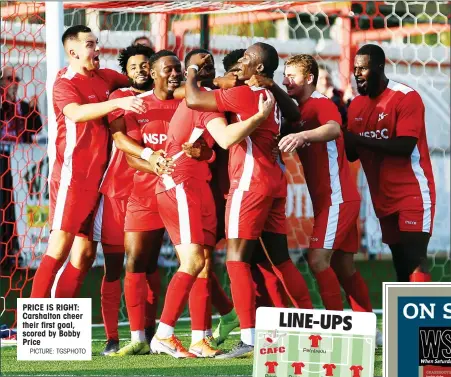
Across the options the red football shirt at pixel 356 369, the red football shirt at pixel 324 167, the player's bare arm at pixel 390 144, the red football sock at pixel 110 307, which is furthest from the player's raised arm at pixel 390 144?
the red football shirt at pixel 356 369

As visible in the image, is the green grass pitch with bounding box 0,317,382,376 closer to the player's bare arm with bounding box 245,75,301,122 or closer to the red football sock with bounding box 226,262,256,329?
the red football sock with bounding box 226,262,256,329

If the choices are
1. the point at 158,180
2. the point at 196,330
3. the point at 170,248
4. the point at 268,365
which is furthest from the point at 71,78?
the point at 170,248

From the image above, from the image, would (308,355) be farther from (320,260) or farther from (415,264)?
(415,264)

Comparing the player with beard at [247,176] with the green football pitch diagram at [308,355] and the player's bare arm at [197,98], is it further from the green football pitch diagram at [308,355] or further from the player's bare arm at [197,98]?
the green football pitch diagram at [308,355]

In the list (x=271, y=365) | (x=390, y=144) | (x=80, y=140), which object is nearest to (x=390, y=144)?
(x=390, y=144)

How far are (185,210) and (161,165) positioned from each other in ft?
1.00

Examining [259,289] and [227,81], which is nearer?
[227,81]

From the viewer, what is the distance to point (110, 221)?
7.88 m

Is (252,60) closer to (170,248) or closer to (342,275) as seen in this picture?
(342,275)

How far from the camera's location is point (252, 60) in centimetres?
728

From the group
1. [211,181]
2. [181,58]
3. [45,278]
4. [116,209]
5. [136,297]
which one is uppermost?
[181,58]

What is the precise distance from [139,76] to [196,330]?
1678 mm

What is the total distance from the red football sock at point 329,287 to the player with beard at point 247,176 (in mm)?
584

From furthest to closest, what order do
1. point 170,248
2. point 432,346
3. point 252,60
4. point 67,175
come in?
point 170,248, point 67,175, point 252,60, point 432,346
